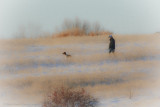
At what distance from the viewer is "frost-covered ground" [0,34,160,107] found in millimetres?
15606

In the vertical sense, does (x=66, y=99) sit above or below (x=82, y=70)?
below

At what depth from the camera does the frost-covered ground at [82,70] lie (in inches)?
614

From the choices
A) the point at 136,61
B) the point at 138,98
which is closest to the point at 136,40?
the point at 136,61

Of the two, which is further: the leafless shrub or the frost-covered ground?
the frost-covered ground

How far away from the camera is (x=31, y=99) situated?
15336mm

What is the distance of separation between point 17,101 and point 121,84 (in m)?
5.08

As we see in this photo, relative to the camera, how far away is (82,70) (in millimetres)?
19391

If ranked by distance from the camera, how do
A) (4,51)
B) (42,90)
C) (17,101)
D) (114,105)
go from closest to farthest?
(114,105), (17,101), (42,90), (4,51)

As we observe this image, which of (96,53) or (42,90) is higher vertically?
(96,53)

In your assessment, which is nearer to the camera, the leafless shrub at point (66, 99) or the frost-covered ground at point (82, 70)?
the leafless shrub at point (66, 99)

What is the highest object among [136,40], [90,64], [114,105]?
[136,40]

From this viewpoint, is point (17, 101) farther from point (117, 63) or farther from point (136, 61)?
A: point (136, 61)

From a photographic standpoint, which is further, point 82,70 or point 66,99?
point 82,70

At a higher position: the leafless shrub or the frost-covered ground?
the frost-covered ground
